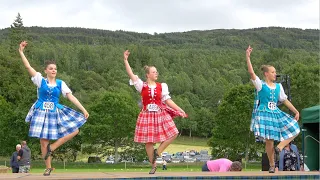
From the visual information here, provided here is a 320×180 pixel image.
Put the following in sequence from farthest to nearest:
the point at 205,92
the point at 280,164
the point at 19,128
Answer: the point at 205,92 → the point at 19,128 → the point at 280,164

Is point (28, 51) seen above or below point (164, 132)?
above

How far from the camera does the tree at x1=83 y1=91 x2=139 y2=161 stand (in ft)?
189

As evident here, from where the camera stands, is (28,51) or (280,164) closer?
(280,164)

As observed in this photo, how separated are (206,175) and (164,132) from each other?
74.8 inches

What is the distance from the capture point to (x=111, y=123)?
5803 cm

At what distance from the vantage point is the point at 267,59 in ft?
470

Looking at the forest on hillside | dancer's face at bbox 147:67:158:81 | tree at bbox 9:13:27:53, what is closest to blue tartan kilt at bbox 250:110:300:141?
dancer's face at bbox 147:67:158:81

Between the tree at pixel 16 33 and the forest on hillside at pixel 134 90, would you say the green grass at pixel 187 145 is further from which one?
the tree at pixel 16 33

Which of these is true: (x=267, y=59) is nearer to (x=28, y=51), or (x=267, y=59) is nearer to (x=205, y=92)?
(x=205, y=92)

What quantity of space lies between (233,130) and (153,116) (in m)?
45.1

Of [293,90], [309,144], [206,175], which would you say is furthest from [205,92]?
[206,175]

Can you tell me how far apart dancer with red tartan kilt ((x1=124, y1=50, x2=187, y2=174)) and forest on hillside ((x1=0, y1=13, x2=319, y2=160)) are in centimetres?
955

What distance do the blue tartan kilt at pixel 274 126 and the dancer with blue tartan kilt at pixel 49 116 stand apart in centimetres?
304

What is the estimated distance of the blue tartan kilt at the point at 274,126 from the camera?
1096 centimetres
